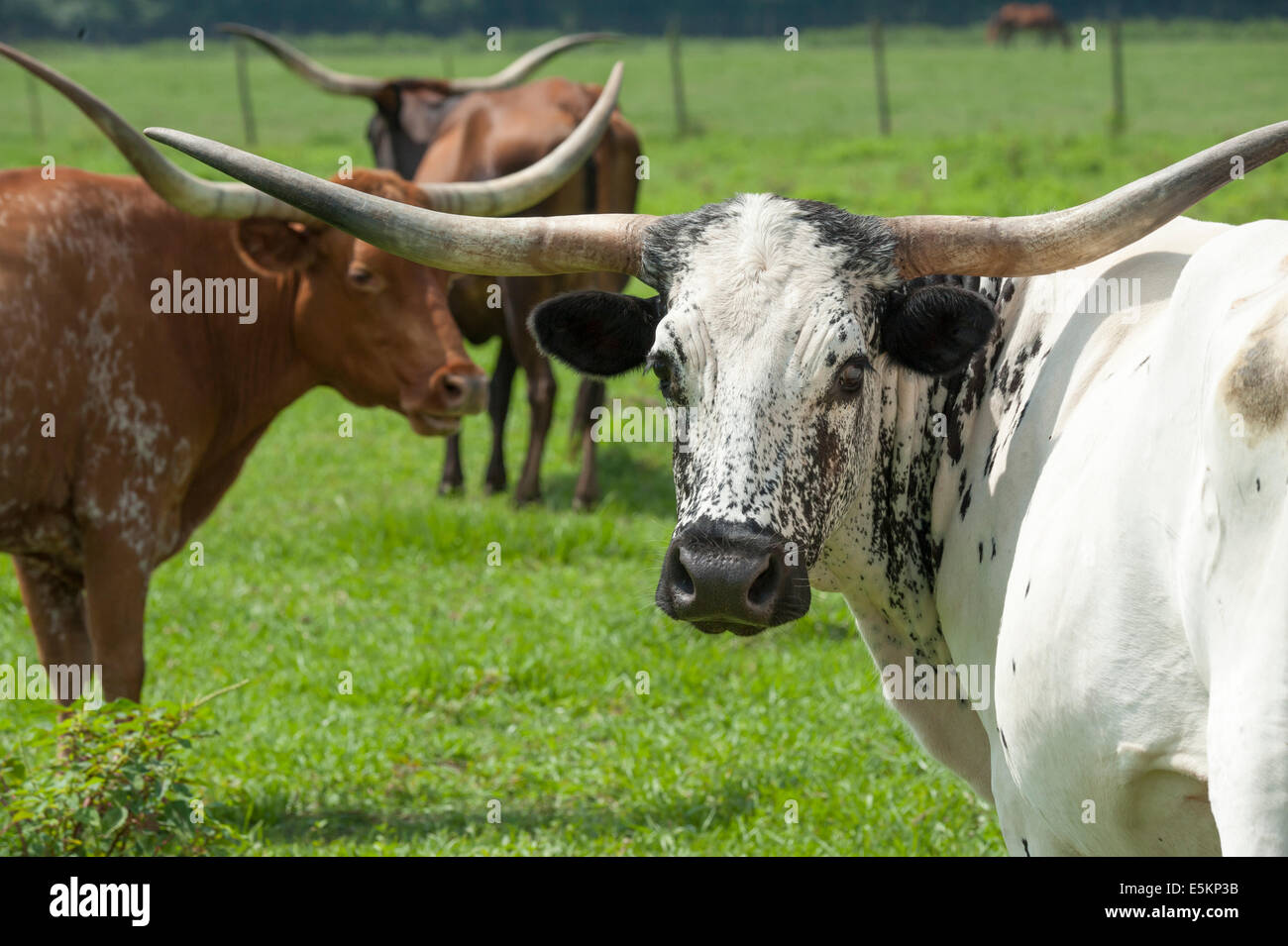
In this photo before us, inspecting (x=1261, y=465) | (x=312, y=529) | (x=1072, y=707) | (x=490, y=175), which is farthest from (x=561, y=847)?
(x=490, y=175)

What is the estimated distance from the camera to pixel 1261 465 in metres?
1.81

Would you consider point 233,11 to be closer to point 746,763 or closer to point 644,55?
point 644,55

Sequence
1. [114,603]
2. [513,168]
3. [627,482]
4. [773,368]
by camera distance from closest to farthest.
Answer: [773,368]
[114,603]
[513,168]
[627,482]

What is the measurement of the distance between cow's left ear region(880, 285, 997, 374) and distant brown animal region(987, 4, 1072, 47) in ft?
128

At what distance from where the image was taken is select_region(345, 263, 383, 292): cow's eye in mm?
5004

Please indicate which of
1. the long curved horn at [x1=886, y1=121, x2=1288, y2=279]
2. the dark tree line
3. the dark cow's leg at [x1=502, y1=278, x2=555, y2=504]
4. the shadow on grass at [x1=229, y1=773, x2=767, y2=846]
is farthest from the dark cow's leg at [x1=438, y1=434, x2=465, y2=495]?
the dark tree line

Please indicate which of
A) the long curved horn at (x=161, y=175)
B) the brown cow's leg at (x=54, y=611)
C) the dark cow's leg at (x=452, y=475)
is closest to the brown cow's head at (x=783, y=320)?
the long curved horn at (x=161, y=175)

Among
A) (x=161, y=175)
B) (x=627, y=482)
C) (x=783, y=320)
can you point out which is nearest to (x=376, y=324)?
(x=161, y=175)

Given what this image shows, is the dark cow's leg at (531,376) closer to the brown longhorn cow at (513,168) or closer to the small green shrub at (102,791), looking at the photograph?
the brown longhorn cow at (513,168)

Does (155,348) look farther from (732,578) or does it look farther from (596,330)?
(732,578)

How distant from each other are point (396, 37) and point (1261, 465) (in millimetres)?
46250

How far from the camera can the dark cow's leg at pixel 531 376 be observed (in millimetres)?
8391

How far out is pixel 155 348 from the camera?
15.3 ft

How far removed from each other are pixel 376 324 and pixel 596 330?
2.07 m
